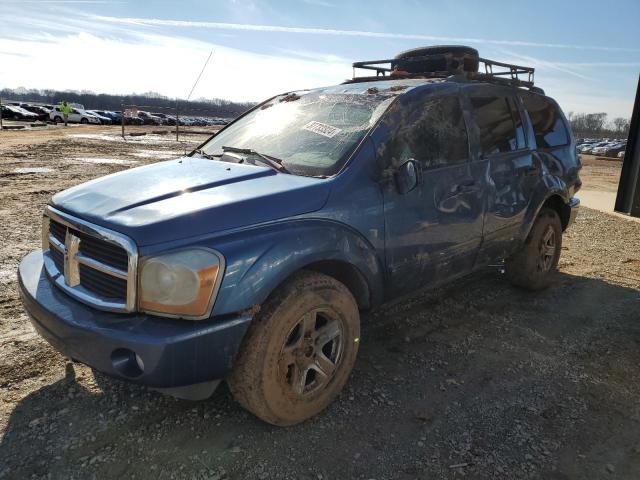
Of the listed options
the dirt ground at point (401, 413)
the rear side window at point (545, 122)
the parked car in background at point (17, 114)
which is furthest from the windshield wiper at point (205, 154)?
the parked car in background at point (17, 114)

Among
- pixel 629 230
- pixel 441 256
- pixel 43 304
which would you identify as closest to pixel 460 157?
pixel 441 256

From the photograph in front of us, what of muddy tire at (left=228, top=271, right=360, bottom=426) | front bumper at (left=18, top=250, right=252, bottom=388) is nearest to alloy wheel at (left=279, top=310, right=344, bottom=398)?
muddy tire at (left=228, top=271, right=360, bottom=426)

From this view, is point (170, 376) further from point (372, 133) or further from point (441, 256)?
point (441, 256)

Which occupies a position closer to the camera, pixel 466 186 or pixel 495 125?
pixel 466 186

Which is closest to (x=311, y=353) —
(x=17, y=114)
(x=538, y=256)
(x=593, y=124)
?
(x=538, y=256)

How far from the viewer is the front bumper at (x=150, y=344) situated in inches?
81.7

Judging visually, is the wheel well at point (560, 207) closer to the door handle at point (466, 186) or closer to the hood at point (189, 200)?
the door handle at point (466, 186)

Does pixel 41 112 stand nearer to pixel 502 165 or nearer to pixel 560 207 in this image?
pixel 560 207

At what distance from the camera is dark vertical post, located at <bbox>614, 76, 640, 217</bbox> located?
7285 mm

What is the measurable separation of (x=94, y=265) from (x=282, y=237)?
915mm

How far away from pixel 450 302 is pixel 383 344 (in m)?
1.17

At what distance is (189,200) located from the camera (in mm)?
2404

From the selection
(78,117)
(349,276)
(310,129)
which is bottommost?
(349,276)

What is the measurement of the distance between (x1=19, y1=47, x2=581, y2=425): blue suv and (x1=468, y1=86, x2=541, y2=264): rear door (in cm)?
2
